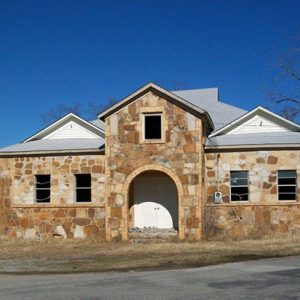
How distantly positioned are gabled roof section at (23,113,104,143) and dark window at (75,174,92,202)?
2645 millimetres

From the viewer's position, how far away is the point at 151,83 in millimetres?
22109

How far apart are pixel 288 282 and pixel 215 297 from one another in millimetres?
2159

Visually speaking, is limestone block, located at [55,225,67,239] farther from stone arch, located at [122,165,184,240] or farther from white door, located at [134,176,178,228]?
white door, located at [134,176,178,228]

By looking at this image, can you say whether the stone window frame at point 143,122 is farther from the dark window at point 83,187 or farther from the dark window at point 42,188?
the dark window at point 42,188

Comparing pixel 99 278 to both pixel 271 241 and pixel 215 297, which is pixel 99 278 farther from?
pixel 271 241

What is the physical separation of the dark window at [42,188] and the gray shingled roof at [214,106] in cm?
857

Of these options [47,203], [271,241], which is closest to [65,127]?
[47,203]

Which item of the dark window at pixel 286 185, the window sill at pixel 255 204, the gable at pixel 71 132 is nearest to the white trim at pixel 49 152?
the gable at pixel 71 132

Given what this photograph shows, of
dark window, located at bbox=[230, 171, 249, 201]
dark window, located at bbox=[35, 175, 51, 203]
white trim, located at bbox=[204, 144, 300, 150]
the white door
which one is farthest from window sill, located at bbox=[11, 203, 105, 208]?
dark window, located at bbox=[230, 171, 249, 201]

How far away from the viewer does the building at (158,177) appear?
21922 mm

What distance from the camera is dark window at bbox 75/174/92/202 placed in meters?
23.7

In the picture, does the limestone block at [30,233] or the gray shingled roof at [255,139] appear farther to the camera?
the limestone block at [30,233]

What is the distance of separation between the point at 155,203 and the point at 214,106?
834cm

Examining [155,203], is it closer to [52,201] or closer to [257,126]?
[52,201]
